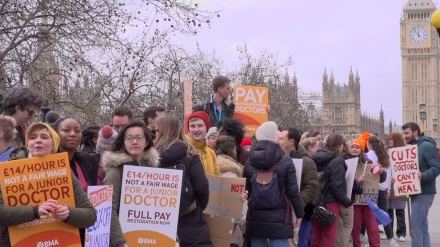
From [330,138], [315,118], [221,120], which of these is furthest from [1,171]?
[315,118]

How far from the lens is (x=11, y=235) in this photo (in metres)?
5.84

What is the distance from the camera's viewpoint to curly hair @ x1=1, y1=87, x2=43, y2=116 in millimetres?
7586

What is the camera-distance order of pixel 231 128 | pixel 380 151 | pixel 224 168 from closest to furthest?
pixel 224 168
pixel 231 128
pixel 380 151

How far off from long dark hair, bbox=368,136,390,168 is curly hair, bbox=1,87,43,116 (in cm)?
798

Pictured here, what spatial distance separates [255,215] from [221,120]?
1.75m

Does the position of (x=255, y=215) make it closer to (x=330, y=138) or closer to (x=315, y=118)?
(x=330, y=138)

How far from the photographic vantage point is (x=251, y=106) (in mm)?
13117

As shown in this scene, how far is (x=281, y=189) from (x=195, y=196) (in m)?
2.09

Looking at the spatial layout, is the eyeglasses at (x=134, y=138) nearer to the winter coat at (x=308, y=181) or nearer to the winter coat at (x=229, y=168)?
the winter coat at (x=229, y=168)

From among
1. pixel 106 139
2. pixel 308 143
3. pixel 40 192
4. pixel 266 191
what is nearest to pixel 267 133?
pixel 266 191

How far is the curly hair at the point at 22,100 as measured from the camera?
759cm

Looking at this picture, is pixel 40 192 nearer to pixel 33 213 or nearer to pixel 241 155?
pixel 33 213

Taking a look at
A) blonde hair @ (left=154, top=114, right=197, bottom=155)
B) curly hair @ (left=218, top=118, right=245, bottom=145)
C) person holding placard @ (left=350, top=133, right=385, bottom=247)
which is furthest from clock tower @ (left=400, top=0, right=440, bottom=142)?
blonde hair @ (left=154, top=114, right=197, bottom=155)

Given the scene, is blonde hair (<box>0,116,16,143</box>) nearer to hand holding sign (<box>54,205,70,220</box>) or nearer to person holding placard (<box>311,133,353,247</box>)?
hand holding sign (<box>54,205,70,220</box>)
